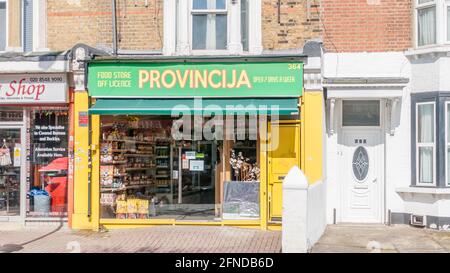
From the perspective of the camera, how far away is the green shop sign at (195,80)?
1291 centimetres

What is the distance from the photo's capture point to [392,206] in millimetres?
13742

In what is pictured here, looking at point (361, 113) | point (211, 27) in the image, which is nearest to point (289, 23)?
point (211, 27)

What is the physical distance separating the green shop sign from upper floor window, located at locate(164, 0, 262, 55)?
70 centimetres

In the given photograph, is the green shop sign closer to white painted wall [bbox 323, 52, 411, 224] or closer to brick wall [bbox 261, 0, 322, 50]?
brick wall [bbox 261, 0, 322, 50]

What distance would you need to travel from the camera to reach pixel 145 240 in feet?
40.2

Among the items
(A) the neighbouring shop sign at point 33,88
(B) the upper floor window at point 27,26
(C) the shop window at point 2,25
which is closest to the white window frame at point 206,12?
(A) the neighbouring shop sign at point 33,88

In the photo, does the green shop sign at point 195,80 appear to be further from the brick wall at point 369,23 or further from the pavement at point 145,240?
the pavement at point 145,240

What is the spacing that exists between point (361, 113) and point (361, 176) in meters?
1.41

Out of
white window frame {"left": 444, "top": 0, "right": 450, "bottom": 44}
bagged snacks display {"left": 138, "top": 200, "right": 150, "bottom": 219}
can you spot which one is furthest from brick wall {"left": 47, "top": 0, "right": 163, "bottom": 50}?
white window frame {"left": 444, "top": 0, "right": 450, "bottom": 44}

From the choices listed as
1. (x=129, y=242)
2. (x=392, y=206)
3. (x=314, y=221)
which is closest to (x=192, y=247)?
(x=129, y=242)

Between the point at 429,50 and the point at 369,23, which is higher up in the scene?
the point at 369,23

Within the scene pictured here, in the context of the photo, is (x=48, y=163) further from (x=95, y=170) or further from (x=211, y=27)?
(x=211, y=27)

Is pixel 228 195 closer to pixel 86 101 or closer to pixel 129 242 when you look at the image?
pixel 129 242

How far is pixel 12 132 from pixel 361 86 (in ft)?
25.0
